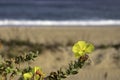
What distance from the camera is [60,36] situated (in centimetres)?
1359

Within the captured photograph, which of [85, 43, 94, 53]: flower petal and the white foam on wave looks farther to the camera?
the white foam on wave

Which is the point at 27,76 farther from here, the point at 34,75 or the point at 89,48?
the point at 89,48

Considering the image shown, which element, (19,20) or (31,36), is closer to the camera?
(31,36)

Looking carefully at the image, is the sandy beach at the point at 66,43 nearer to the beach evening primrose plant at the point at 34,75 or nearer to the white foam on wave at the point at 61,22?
the white foam on wave at the point at 61,22
